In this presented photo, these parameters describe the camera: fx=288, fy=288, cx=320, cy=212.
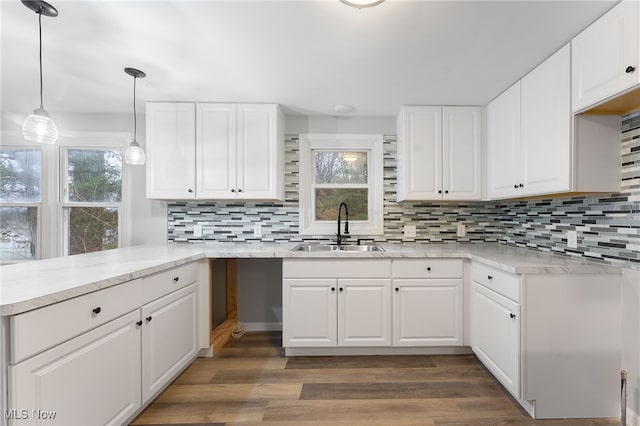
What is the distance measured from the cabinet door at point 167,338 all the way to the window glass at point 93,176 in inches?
60.6

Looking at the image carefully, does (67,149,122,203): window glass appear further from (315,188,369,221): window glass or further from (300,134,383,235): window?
(315,188,369,221): window glass

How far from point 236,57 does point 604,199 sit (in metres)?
2.41

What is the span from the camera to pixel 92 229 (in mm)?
2842

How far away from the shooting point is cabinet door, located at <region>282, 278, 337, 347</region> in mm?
2266

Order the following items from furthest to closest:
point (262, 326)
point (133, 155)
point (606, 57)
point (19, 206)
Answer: point (262, 326), point (19, 206), point (133, 155), point (606, 57)

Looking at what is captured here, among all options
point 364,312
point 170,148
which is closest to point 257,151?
point 170,148

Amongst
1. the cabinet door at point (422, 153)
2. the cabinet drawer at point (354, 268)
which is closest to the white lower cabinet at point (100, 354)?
the cabinet drawer at point (354, 268)

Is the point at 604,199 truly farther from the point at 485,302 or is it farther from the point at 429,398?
the point at 429,398

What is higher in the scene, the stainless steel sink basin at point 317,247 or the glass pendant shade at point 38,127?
the glass pendant shade at point 38,127

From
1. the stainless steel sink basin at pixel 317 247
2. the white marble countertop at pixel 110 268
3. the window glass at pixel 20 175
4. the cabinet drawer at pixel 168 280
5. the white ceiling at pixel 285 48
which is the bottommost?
the cabinet drawer at pixel 168 280

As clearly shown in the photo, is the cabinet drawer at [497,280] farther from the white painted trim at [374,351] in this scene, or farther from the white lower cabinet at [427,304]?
the white painted trim at [374,351]

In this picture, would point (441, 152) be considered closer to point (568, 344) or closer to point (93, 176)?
point (568, 344)

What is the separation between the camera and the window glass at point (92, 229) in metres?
2.83

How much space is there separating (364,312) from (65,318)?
180cm
